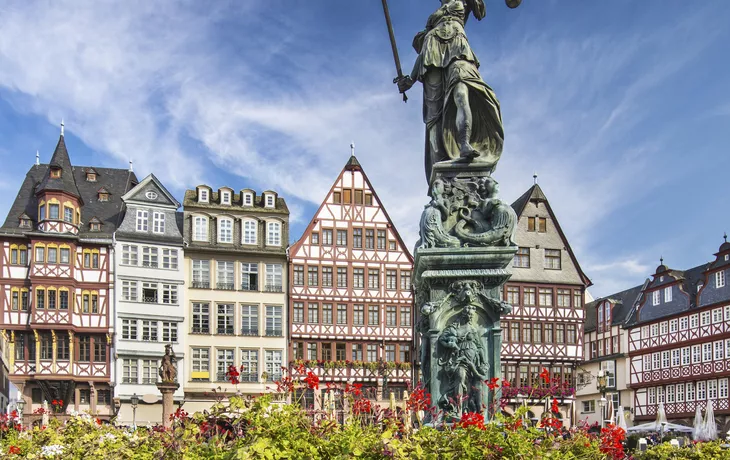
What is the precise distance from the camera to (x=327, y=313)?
1626 inches

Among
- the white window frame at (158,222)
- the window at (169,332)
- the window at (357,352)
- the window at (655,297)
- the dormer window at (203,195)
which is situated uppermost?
the dormer window at (203,195)

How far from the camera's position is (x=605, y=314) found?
51.9 m

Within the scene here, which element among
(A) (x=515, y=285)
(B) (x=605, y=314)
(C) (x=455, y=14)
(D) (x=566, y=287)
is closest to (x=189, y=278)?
(A) (x=515, y=285)

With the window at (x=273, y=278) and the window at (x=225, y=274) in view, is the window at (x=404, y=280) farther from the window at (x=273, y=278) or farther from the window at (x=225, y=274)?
the window at (x=225, y=274)

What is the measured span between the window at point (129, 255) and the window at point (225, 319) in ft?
15.5

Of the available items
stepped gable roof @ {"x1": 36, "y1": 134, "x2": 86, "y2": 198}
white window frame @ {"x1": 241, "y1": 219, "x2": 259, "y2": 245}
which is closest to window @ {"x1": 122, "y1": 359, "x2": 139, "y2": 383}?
white window frame @ {"x1": 241, "y1": 219, "x2": 259, "y2": 245}

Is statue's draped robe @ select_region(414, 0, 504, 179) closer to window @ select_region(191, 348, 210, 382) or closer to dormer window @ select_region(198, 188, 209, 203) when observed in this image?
window @ select_region(191, 348, 210, 382)

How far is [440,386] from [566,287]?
38.2m

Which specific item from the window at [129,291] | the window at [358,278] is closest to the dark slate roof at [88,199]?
the window at [129,291]

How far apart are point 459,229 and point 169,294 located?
35793 mm

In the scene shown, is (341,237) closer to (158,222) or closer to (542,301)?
(158,222)

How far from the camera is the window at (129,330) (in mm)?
39844

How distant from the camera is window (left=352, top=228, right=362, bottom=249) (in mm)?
41969

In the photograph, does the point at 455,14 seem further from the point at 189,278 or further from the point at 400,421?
the point at 189,278
